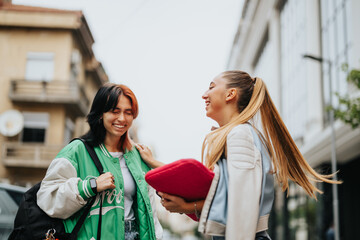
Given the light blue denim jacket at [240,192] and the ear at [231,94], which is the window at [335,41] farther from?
the light blue denim jacket at [240,192]

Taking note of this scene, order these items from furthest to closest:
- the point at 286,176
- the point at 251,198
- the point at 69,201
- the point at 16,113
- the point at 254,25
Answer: the point at 254,25 → the point at 16,113 → the point at 69,201 → the point at 286,176 → the point at 251,198

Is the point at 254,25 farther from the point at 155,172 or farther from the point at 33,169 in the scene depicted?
the point at 155,172

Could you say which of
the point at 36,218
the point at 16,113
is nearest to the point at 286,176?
the point at 36,218

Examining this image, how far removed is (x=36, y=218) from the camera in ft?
9.20

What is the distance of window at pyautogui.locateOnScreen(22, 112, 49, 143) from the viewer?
A: 24.6 metres

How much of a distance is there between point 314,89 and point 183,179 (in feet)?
62.8

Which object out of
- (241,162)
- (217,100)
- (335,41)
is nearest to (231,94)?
(217,100)

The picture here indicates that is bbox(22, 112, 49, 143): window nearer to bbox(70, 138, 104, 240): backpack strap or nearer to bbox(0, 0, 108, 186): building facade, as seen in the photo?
bbox(0, 0, 108, 186): building facade

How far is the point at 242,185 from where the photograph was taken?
88.7 inches

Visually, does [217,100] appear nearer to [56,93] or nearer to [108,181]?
[108,181]

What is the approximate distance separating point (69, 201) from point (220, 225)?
95 centimetres

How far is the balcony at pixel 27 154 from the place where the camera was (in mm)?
22664

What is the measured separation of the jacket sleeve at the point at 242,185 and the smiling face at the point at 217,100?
0.27 metres

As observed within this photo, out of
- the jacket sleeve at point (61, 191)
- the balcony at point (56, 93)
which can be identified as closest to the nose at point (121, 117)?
the jacket sleeve at point (61, 191)
